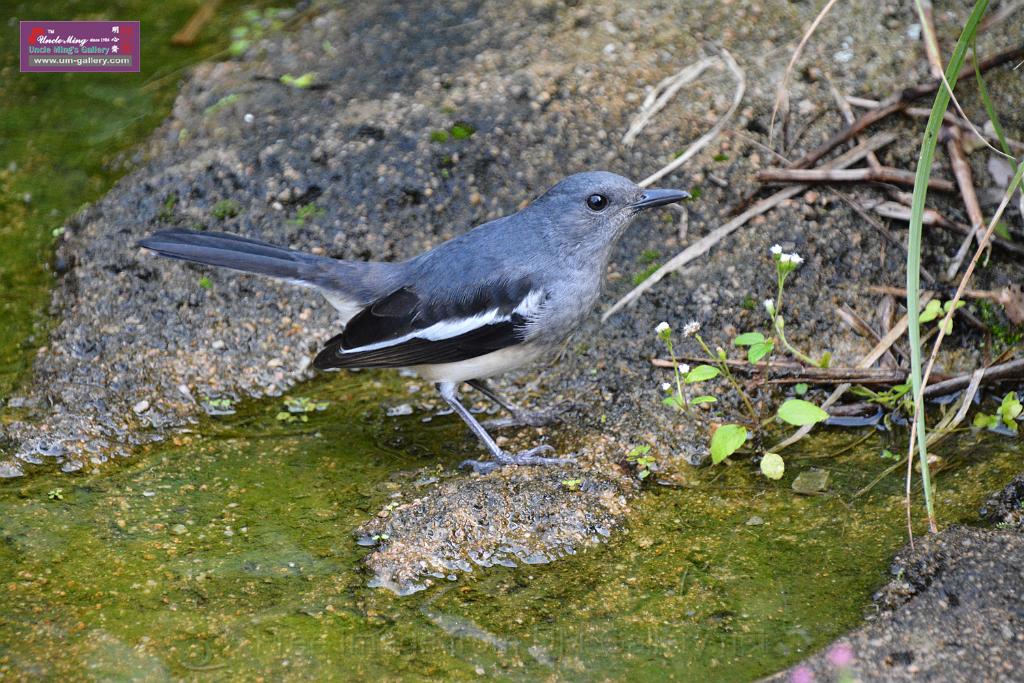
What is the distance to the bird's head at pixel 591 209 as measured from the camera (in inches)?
184

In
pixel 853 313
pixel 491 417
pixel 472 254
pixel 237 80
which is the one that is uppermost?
pixel 237 80

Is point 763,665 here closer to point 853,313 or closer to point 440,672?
point 440,672

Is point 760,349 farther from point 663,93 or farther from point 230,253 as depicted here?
point 230,253

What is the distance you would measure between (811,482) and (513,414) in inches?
54.7

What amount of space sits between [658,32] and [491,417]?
8.40 ft

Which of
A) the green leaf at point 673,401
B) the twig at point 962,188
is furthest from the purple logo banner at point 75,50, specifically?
the twig at point 962,188

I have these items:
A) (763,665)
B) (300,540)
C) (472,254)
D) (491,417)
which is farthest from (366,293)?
(763,665)

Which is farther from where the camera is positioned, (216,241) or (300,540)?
(216,241)

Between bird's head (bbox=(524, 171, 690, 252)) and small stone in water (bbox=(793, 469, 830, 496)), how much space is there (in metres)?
1.34

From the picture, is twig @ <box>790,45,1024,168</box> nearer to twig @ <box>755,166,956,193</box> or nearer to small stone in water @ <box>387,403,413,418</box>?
twig @ <box>755,166,956,193</box>

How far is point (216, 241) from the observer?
4.74m

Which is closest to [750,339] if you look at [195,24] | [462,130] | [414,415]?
[414,415]

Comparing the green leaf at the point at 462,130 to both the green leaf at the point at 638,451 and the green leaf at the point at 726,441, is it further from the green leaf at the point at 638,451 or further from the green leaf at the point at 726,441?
the green leaf at the point at 726,441

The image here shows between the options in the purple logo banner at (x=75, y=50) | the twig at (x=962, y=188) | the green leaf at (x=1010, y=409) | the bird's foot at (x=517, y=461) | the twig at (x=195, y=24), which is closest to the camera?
the green leaf at (x=1010, y=409)
